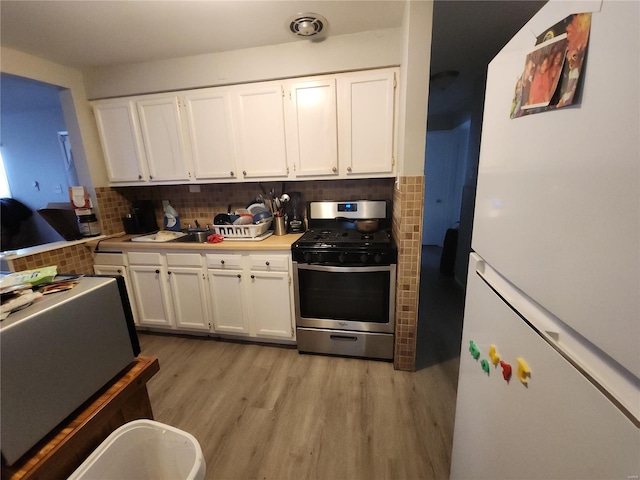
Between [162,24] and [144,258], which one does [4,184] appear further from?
[162,24]

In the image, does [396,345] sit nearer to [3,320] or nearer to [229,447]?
[229,447]

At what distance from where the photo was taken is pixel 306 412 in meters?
1.58

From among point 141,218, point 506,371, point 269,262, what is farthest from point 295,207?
point 506,371

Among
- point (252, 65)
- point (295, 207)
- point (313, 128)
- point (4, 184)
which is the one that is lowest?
point (295, 207)

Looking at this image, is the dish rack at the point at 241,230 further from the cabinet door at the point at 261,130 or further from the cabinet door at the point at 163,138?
the cabinet door at the point at 163,138

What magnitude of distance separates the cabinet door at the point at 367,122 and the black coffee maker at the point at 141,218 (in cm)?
211

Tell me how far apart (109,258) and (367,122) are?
254 centimetres

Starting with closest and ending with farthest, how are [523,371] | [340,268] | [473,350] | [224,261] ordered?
[523,371] → [473,350] → [340,268] → [224,261]

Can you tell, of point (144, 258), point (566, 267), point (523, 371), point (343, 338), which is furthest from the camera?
point (144, 258)

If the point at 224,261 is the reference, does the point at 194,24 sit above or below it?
above

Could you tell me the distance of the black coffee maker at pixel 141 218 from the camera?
2.60 meters

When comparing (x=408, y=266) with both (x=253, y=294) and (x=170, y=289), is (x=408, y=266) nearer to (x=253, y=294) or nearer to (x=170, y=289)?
(x=253, y=294)

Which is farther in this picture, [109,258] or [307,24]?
[109,258]

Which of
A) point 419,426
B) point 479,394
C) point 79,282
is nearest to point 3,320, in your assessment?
point 79,282
